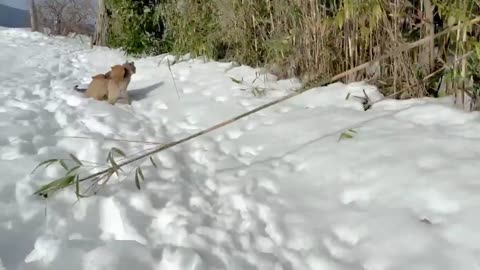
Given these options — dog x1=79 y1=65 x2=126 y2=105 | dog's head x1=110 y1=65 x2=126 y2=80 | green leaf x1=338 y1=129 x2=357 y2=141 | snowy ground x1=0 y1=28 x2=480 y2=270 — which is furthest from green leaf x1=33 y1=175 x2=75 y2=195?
dog's head x1=110 y1=65 x2=126 y2=80

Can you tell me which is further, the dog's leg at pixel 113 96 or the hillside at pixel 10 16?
the hillside at pixel 10 16

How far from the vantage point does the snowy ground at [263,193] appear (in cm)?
90

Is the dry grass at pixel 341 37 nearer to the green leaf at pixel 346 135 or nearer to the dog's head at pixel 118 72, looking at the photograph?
the green leaf at pixel 346 135

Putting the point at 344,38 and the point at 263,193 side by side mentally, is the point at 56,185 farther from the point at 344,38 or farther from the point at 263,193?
the point at 344,38

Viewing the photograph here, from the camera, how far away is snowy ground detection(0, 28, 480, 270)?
2.96 feet

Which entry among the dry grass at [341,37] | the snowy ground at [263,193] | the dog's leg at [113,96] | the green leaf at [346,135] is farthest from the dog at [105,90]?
the green leaf at [346,135]

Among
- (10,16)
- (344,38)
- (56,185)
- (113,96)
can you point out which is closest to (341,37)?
Result: (344,38)

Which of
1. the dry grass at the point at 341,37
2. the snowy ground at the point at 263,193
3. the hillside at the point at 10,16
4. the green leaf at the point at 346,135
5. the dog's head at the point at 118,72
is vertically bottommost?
the snowy ground at the point at 263,193

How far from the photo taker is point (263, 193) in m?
1.22

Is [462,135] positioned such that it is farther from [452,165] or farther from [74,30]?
[74,30]

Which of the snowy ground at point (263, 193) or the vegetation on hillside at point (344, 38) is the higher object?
the vegetation on hillside at point (344, 38)

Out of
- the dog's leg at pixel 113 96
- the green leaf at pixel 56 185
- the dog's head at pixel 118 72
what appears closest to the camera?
the green leaf at pixel 56 185

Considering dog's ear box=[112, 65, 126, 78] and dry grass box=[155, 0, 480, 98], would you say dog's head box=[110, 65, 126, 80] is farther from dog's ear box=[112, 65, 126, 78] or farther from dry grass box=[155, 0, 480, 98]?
dry grass box=[155, 0, 480, 98]

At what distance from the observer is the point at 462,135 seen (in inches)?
52.1
